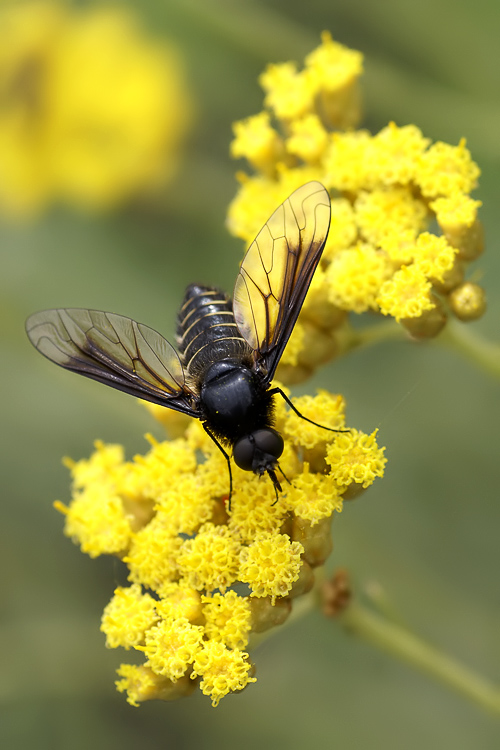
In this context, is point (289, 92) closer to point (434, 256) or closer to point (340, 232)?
point (340, 232)

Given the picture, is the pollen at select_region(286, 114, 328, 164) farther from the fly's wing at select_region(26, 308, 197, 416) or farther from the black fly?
the fly's wing at select_region(26, 308, 197, 416)

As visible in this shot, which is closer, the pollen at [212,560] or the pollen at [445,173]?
the pollen at [212,560]

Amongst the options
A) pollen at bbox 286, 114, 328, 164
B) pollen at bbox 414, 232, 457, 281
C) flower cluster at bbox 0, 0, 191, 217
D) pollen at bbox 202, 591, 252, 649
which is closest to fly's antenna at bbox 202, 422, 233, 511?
pollen at bbox 202, 591, 252, 649

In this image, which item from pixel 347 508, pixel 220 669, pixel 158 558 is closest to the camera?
pixel 220 669

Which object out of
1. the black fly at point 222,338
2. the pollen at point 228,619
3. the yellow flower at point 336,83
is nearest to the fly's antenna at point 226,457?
the black fly at point 222,338

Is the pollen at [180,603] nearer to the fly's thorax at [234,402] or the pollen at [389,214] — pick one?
the fly's thorax at [234,402]

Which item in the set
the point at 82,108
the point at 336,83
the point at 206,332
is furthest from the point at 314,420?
the point at 82,108

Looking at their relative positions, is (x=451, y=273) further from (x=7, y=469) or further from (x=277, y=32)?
(x=7, y=469)
